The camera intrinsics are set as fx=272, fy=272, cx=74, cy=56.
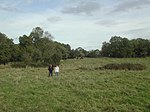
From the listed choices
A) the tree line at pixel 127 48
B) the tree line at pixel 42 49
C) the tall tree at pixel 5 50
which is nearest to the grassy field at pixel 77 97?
the tree line at pixel 42 49

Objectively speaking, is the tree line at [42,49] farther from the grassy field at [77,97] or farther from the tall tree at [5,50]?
the grassy field at [77,97]

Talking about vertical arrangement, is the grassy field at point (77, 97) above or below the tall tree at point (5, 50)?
below

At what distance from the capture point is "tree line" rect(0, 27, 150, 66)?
68.0 meters

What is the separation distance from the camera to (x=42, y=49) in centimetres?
7269

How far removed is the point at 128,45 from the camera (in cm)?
10819

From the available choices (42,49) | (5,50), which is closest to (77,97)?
(42,49)

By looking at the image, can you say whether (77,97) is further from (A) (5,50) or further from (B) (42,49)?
(A) (5,50)

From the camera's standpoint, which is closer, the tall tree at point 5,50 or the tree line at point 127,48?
the tall tree at point 5,50

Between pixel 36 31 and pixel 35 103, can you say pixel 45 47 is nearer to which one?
pixel 36 31

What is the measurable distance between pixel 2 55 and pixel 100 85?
6129 cm

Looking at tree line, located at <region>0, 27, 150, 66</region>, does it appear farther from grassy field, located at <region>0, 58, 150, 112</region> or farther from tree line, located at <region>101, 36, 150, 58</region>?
grassy field, located at <region>0, 58, 150, 112</region>

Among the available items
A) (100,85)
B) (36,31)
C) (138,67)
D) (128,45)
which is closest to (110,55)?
(128,45)

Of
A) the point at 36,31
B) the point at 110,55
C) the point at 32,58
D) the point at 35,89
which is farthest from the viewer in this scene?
the point at 110,55

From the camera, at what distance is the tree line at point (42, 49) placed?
223 feet
